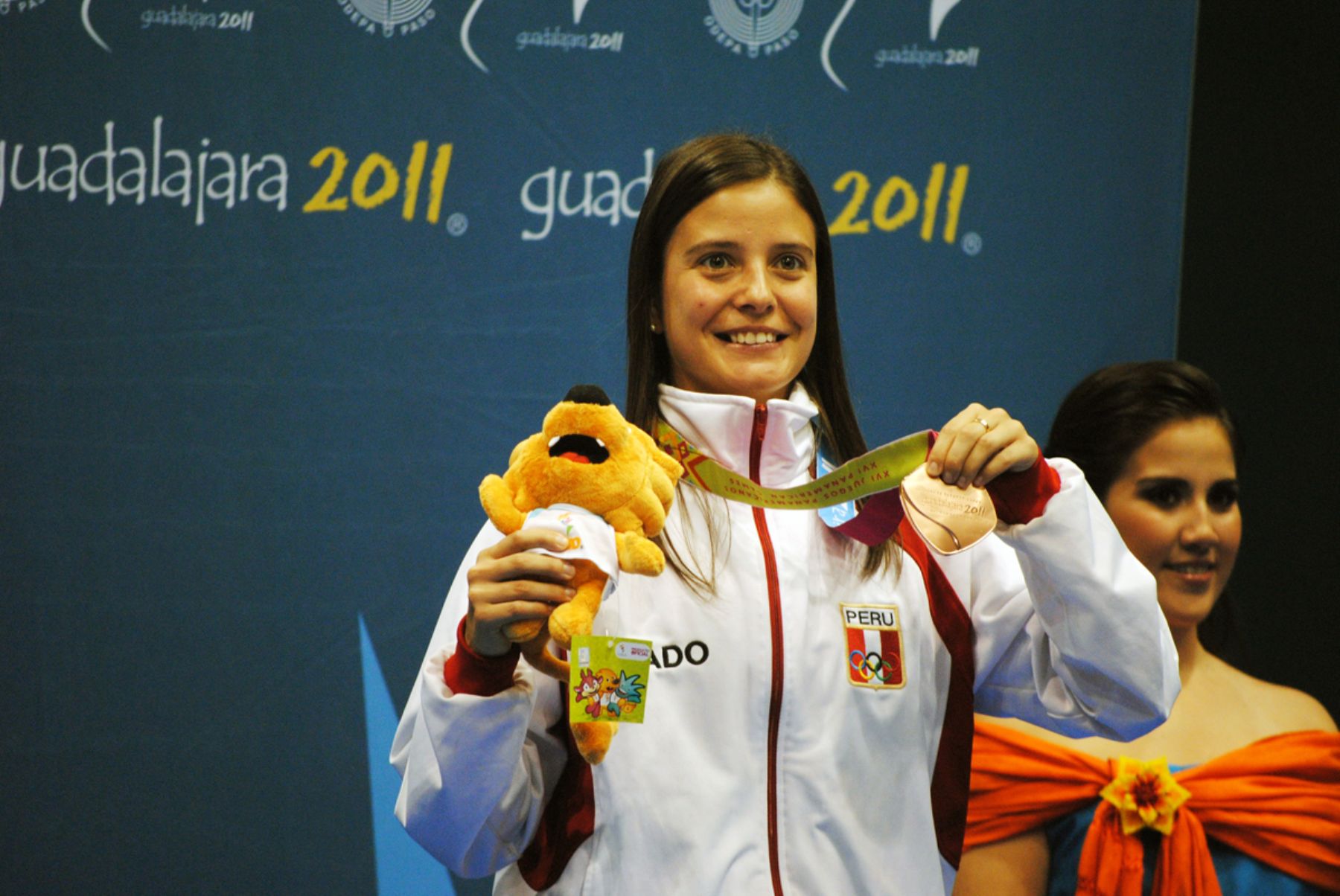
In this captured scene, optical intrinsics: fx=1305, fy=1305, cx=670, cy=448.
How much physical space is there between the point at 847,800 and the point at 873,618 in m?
0.20

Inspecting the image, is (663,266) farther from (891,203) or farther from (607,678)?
(891,203)

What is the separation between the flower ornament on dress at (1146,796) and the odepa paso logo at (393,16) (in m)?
1.63

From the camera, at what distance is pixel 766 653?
55.5 inches

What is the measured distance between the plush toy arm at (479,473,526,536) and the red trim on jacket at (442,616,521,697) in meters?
0.14

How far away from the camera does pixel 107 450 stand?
2166 millimetres

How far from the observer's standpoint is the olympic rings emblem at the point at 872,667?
1435 millimetres

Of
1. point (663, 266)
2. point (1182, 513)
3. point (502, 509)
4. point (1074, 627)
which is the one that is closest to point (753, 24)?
point (663, 266)

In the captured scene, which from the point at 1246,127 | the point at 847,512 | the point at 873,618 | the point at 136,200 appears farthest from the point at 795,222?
the point at 1246,127

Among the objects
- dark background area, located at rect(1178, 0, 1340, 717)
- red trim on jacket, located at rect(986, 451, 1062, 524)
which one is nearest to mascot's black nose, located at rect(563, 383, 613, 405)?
red trim on jacket, located at rect(986, 451, 1062, 524)

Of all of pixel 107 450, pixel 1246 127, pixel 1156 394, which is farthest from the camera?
pixel 1246 127

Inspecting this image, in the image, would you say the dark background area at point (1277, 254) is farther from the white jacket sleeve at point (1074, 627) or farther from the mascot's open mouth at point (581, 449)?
the mascot's open mouth at point (581, 449)

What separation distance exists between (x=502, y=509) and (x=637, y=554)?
0.13 metres

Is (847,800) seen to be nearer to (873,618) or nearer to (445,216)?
(873,618)

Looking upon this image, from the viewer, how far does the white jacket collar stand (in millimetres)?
1499
